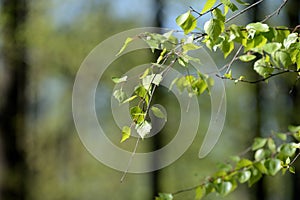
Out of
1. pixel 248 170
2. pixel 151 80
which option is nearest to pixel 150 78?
pixel 151 80

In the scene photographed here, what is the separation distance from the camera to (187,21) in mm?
1135

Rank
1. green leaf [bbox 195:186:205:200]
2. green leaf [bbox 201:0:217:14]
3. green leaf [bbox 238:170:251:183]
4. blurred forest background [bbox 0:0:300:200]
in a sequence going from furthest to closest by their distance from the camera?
1. blurred forest background [bbox 0:0:300:200]
2. green leaf [bbox 195:186:205:200]
3. green leaf [bbox 238:170:251:183]
4. green leaf [bbox 201:0:217:14]

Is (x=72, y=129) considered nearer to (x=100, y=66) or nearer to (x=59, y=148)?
(x=59, y=148)

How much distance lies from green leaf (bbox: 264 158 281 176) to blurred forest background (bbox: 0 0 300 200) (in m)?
2.36

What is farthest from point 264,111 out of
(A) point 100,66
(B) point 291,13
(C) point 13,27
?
(C) point 13,27

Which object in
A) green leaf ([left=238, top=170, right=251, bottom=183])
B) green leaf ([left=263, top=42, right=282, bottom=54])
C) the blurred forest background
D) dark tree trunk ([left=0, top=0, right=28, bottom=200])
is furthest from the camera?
the blurred forest background

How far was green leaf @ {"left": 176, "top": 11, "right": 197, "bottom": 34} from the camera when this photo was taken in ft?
3.70

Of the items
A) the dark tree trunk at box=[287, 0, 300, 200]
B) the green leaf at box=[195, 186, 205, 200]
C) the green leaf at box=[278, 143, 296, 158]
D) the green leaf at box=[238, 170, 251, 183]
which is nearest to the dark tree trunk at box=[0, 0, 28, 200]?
the dark tree trunk at box=[287, 0, 300, 200]

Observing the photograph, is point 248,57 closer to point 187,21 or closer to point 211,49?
point 211,49

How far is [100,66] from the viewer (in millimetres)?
7938

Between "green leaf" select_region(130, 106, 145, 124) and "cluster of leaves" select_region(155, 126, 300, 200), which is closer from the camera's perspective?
"green leaf" select_region(130, 106, 145, 124)

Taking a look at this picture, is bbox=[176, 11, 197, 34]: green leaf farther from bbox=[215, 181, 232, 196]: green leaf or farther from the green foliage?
bbox=[215, 181, 232, 196]: green leaf

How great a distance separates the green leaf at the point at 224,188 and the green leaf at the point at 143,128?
0.63 meters

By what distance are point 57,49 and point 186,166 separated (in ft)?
15.1
